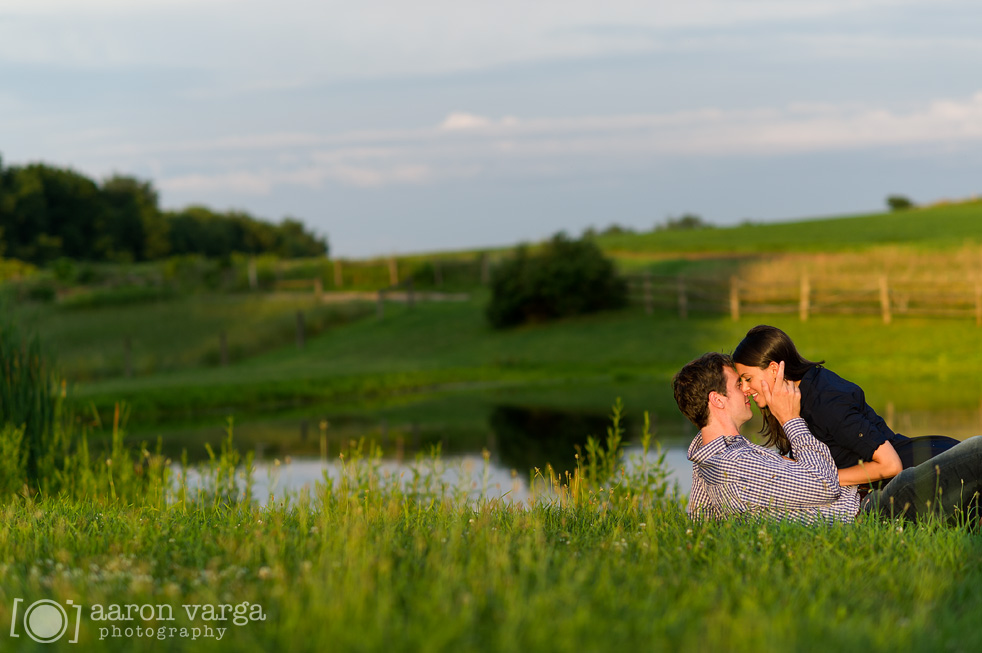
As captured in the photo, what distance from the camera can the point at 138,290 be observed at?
153ft

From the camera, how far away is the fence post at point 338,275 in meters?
50.3

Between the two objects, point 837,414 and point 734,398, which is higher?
point 734,398

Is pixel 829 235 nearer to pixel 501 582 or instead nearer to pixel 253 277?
pixel 253 277

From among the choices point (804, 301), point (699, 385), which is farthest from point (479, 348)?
point (699, 385)

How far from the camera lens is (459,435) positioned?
15969 mm

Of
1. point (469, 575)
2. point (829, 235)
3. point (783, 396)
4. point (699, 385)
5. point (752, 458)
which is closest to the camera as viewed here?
point (469, 575)

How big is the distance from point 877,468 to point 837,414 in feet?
1.15

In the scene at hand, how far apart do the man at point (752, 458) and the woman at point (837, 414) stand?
0.30 ft

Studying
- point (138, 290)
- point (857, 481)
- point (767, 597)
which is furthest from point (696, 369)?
point (138, 290)

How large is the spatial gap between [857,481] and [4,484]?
23.1 feet

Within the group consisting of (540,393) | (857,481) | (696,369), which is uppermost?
(696,369)

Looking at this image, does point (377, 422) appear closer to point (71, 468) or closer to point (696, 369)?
point (71, 468)

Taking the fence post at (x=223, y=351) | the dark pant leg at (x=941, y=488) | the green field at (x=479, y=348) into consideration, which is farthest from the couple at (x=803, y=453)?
the fence post at (x=223, y=351)

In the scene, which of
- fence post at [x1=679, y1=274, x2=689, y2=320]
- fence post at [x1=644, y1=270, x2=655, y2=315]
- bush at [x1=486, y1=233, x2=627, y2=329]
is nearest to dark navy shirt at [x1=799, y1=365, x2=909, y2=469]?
fence post at [x1=679, y1=274, x2=689, y2=320]
